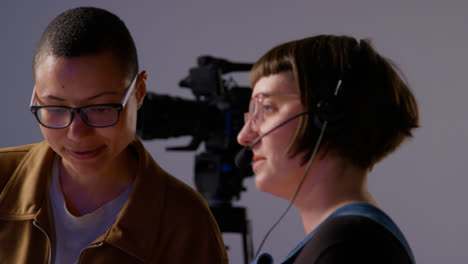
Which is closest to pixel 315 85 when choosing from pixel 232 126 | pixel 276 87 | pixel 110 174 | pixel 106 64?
pixel 276 87

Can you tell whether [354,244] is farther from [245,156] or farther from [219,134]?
[219,134]

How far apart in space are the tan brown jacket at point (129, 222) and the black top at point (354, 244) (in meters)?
0.34

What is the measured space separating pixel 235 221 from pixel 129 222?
636 mm

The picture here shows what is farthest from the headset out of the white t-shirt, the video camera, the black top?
the video camera

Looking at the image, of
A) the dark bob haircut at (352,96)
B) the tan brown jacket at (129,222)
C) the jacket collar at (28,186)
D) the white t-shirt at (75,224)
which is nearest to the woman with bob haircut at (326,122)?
the dark bob haircut at (352,96)

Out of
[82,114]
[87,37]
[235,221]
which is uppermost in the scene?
[87,37]

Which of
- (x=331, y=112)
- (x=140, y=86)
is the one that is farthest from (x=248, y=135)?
(x=140, y=86)

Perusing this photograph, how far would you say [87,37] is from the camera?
2.88 ft

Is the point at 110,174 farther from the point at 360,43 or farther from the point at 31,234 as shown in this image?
the point at 360,43

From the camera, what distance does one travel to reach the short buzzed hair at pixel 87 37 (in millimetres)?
867

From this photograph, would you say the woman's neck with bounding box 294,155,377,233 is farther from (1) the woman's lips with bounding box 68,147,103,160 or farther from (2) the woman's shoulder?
(2) the woman's shoulder

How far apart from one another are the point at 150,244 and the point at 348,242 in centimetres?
45

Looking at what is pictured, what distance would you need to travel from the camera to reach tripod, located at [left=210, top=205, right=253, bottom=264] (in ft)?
4.97

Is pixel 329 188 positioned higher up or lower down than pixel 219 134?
higher up
